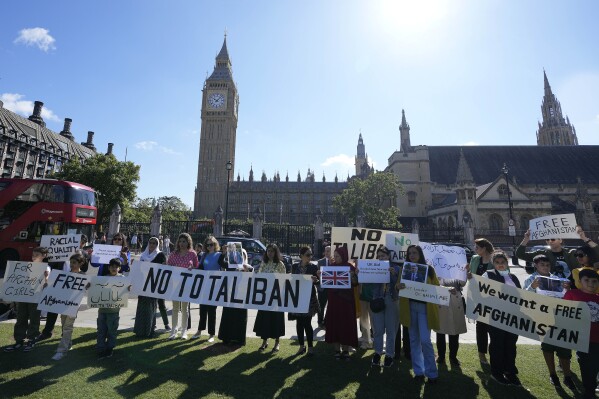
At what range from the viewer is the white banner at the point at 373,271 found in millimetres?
5320

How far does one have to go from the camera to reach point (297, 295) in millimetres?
5527

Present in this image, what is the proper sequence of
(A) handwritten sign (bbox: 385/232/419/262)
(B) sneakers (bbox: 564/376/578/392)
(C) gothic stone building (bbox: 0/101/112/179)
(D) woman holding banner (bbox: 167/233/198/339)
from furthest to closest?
(C) gothic stone building (bbox: 0/101/112/179) < (A) handwritten sign (bbox: 385/232/419/262) < (D) woman holding banner (bbox: 167/233/198/339) < (B) sneakers (bbox: 564/376/578/392)

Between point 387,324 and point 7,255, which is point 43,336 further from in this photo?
point 7,255

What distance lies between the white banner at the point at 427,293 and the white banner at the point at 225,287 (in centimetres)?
170

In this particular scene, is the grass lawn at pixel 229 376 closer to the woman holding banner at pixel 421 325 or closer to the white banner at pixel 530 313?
the woman holding banner at pixel 421 325

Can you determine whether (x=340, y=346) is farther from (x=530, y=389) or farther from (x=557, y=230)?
(x=557, y=230)

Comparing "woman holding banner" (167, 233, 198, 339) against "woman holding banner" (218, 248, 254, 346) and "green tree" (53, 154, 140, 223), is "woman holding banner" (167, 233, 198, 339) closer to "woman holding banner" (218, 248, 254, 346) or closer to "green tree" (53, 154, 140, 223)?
"woman holding banner" (218, 248, 254, 346)

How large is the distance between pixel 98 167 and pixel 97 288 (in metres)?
37.0

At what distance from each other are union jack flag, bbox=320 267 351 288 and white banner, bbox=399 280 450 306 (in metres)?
0.97

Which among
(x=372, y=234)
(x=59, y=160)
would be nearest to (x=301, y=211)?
(x=59, y=160)

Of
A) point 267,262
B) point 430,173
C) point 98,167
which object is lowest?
point 267,262

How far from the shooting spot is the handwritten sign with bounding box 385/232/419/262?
6484mm

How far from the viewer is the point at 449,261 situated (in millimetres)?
5660

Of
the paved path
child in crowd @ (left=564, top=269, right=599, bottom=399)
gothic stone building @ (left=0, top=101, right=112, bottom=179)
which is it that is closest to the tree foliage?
gothic stone building @ (left=0, top=101, right=112, bottom=179)
